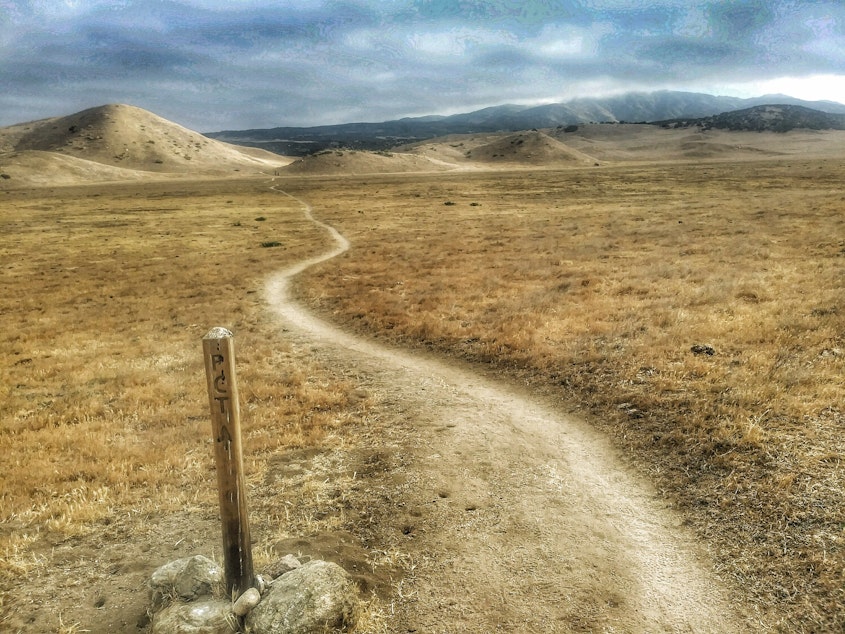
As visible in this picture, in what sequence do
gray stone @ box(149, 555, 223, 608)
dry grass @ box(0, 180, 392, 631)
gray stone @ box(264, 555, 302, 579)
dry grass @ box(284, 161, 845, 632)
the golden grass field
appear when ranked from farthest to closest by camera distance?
dry grass @ box(0, 180, 392, 631), the golden grass field, dry grass @ box(284, 161, 845, 632), gray stone @ box(264, 555, 302, 579), gray stone @ box(149, 555, 223, 608)

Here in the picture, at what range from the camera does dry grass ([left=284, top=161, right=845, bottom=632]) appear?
8.16 m

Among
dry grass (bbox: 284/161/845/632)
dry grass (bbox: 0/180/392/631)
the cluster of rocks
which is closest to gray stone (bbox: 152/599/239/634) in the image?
the cluster of rocks

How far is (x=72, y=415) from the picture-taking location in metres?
13.3

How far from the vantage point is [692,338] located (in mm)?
15242

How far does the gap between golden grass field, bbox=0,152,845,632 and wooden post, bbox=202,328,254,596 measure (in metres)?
1.55

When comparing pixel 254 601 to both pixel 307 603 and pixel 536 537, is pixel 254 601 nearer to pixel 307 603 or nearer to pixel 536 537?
pixel 307 603

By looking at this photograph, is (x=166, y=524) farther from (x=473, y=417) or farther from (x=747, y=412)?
(x=747, y=412)

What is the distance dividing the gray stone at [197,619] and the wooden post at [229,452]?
0.30m

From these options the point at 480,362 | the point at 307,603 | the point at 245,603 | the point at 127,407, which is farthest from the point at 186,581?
the point at 480,362

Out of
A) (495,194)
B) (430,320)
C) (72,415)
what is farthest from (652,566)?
(495,194)

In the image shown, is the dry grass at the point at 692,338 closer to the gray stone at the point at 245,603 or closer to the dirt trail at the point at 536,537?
the dirt trail at the point at 536,537

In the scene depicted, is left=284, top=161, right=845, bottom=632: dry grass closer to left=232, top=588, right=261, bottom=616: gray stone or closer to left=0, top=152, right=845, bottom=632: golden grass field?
left=0, top=152, right=845, bottom=632: golden grass field

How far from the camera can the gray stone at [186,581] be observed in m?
6.57

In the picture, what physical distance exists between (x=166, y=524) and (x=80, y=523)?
1488 millimetres
